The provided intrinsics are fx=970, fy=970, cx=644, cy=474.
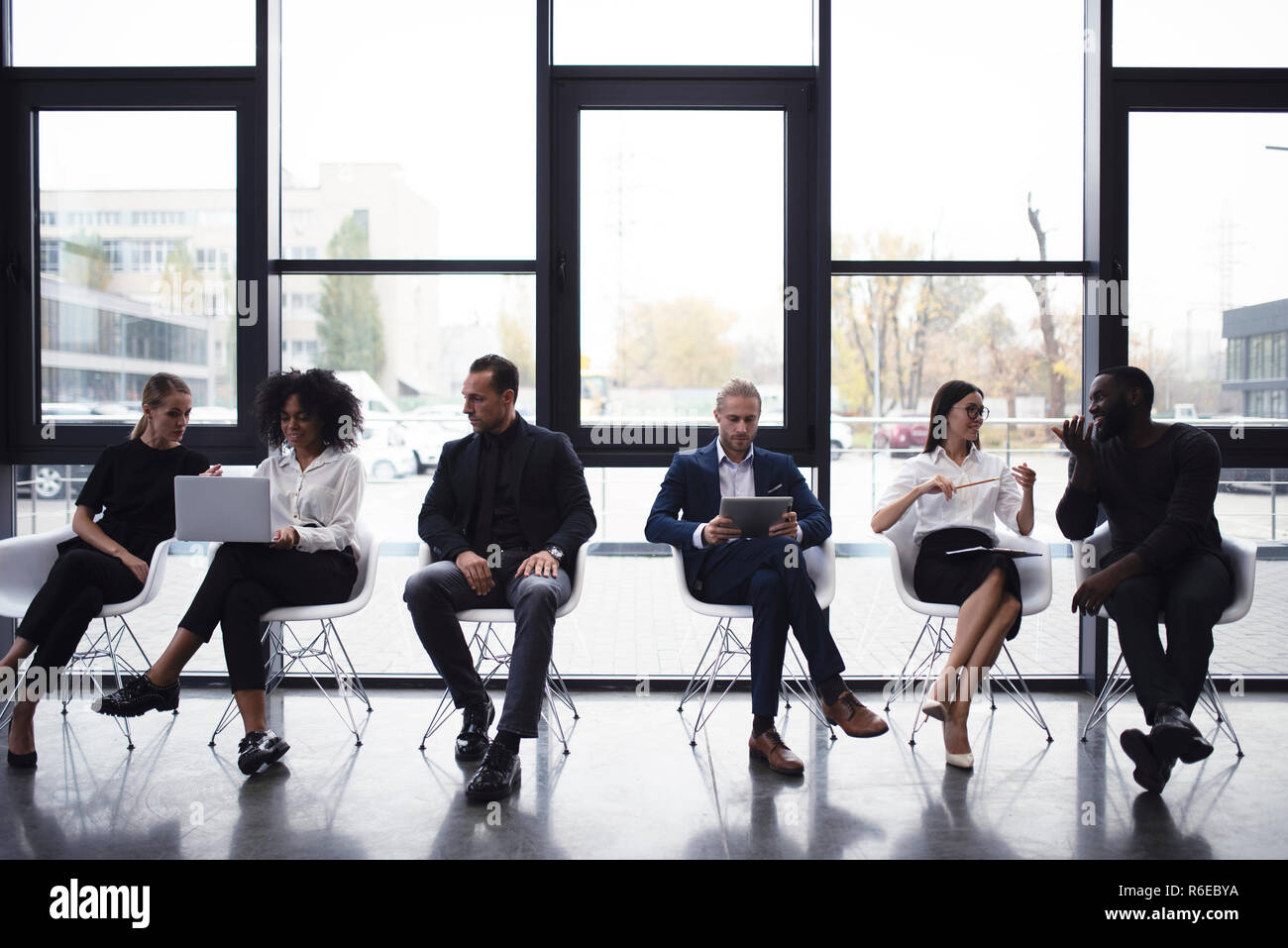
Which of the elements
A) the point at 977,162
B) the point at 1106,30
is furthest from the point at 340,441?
the point at 1106,30

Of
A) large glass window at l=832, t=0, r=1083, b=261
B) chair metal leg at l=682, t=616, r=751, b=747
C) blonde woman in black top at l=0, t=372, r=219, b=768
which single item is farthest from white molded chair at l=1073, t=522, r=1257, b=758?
blonde woman in black top at l=0, t=372, r=219, b=768

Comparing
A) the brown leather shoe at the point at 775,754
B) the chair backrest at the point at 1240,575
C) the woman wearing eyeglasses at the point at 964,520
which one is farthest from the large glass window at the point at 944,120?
the brown leather shoe at the point at 775,754

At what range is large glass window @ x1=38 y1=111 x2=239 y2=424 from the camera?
4.28 metres

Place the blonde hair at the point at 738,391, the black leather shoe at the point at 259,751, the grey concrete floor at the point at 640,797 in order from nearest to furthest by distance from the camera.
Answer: the grey concrete floor at the point at 640,797 < the black leather shoe at the point at 259,751 < the blonde hair at the point at 738,391

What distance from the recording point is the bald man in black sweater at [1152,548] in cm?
294

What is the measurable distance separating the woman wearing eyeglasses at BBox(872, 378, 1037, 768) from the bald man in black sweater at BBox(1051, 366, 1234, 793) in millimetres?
220

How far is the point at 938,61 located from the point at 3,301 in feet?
13.9

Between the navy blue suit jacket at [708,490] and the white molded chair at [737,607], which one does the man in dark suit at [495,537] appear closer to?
the navy blue suit jacket at [708,490]

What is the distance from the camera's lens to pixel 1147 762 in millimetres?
2879

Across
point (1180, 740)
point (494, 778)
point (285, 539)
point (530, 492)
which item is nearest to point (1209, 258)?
point (1180, 740)

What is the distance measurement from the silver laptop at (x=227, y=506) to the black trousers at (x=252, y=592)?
0.10 meters

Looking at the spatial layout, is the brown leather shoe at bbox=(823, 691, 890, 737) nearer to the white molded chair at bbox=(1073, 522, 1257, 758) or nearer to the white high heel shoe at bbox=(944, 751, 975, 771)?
the white high heel shoe at bbox=(944, 751, 975, 771)

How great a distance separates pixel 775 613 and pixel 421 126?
2667 mm

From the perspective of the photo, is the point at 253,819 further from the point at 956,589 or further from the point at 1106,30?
the point at 1106,30
